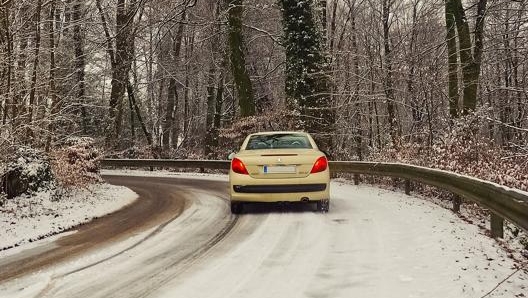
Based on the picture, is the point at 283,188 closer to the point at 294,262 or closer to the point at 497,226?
the point at 294,262

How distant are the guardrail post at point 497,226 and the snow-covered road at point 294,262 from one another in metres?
0.35

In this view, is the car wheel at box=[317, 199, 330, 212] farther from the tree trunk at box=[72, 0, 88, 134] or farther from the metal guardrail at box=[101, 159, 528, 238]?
the tree trunk at box=[72, 0, 88, 134]

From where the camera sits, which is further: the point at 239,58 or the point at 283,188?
the point at 239,58

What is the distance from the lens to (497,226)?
631 cm

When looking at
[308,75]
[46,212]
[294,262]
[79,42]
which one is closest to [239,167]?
[294,262]

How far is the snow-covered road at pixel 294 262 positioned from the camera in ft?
14.7

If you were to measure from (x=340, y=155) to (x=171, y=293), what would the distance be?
1513 cm

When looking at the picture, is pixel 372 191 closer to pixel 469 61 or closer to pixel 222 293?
pixel 469 61

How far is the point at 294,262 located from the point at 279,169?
316 cm

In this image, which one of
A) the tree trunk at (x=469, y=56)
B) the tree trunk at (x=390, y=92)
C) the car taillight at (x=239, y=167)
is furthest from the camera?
the tree trunk at (x=390, y=92)

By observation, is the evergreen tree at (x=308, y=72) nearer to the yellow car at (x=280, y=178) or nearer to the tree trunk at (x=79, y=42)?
the tree trunk at (x=79, y=42)

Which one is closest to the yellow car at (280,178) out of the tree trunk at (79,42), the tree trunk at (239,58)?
the tree trunk at (79,42)

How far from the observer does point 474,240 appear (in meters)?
6.18

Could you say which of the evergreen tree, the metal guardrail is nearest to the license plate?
the metal guardrail
